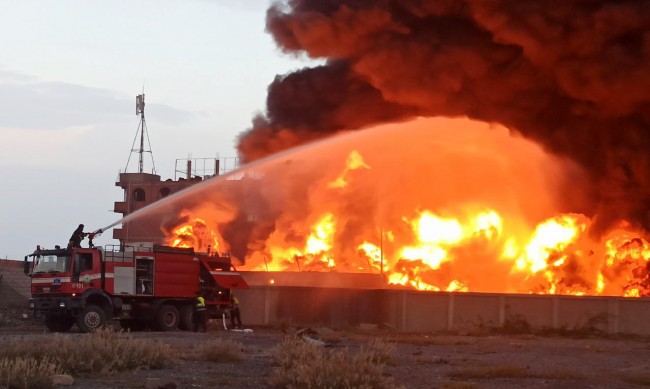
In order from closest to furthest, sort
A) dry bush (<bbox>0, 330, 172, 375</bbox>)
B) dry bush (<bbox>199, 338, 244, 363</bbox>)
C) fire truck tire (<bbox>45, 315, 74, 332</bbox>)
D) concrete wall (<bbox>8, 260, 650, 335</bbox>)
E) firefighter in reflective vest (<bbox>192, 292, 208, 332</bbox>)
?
1. dry bush (<bbox>0, 330, 172, 375</bbox>)
2. dry bush (<bbox>199, 338, 244, 363</bbox>)
3. fire truck tire (<bbox>45, 315, 74, 332</bbox>)
4. firefighter in reflective vest (<bbox>192, 292, 208, 332</bbox>)
5. concrete wall (<bbox>8, 260, 650, 335</bbox>)

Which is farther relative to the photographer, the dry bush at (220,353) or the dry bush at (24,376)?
the dry bush at (220,353)

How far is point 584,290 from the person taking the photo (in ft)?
132

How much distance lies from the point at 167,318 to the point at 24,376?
19129 millimetres

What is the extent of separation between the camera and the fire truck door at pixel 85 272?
31469 millimetres

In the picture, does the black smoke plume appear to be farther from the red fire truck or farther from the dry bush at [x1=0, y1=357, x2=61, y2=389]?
the dry bush at [x1=0, y1=357, x2=61, y2=389]

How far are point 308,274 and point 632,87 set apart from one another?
16.5 metres

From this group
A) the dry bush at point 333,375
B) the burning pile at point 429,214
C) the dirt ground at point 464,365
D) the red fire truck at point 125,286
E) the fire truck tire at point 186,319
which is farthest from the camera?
the burning pile at point 429,214

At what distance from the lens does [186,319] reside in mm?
34688

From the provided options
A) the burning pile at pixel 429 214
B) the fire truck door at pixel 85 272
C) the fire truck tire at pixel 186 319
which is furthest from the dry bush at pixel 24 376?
the burning pile at pixel 429 214

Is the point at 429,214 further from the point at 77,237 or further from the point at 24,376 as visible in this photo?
the point at 24,376

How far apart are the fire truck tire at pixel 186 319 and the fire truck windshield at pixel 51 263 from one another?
16.4ft

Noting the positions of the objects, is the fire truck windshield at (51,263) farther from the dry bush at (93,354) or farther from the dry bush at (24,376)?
the dry bush at (24,376)

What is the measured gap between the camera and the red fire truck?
31422 mm

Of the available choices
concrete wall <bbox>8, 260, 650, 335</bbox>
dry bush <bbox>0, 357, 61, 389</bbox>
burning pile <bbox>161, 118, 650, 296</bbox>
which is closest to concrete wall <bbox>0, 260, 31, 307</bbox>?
concrete wall <bbox>8, 260, 650, 335</bbox>
